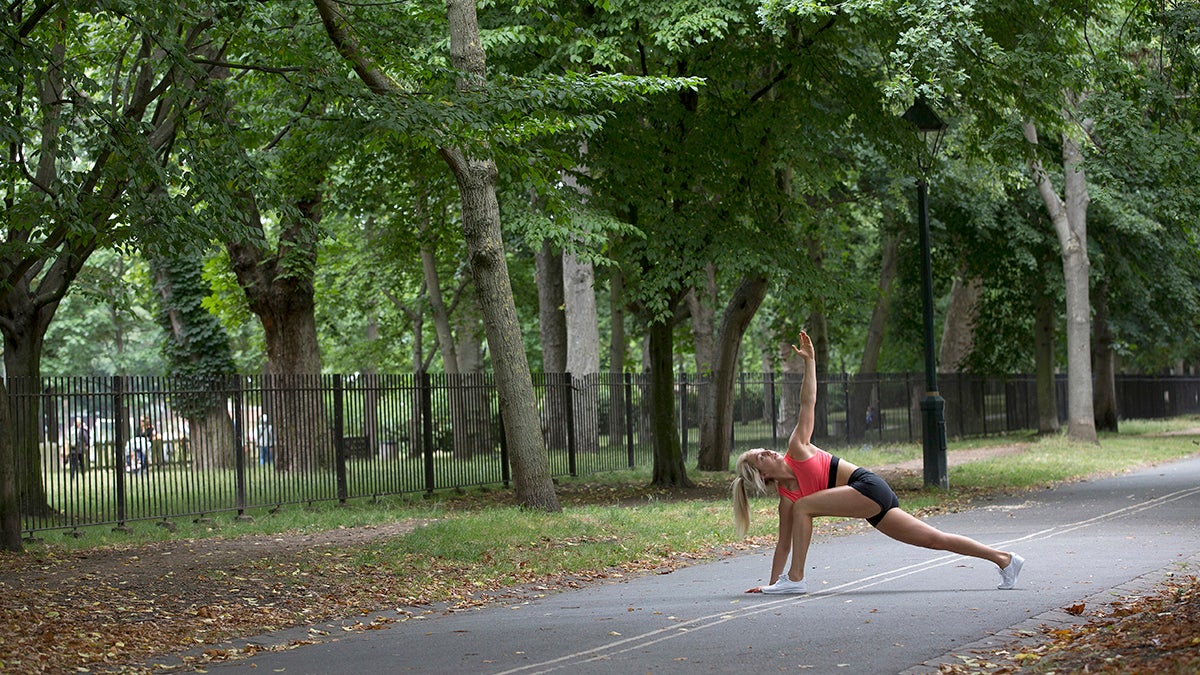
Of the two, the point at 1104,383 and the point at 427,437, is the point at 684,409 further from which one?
the point at 1104,383

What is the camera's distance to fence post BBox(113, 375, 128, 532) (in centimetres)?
1627

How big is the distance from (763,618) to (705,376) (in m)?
19.3

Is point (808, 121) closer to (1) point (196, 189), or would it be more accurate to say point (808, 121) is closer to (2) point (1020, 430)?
(1) point (196, 189)

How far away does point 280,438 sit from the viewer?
18656 millimetres

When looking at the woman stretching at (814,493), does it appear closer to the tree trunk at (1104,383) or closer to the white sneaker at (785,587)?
the white sneaker at (785,587)

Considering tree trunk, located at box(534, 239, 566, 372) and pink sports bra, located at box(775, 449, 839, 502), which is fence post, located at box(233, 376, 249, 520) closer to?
pink sports bra, located at box(775, 449, 839, 502)

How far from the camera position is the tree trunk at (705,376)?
81.1ft

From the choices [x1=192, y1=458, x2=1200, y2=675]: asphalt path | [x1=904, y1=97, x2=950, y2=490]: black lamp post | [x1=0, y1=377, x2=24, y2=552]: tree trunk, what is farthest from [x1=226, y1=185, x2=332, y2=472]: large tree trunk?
[x1=192, y1=458, x2=1200, y2=675]: asphalt path

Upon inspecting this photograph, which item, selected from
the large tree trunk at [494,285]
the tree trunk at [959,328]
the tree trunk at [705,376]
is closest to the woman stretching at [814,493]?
the large tree trunk at [494,285]

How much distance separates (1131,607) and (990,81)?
11.8 m

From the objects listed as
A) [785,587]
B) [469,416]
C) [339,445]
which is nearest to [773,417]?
[469,416]

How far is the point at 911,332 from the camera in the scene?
133ft

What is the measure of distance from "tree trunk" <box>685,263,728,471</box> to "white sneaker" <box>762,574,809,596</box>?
9379 mm

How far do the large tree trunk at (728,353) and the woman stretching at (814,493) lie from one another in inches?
512
